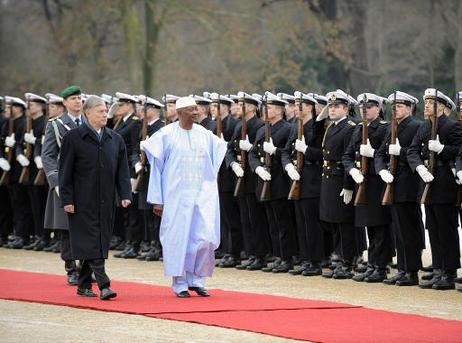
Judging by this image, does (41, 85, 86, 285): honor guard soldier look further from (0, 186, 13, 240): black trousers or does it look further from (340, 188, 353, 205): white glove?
(0, 186, 13, 240): black trousers

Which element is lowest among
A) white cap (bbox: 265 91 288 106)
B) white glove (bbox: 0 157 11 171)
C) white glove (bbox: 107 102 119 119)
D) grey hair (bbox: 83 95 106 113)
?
white glove (bbox: 0 157 11 171)

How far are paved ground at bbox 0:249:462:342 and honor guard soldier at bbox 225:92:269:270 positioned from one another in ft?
1.46

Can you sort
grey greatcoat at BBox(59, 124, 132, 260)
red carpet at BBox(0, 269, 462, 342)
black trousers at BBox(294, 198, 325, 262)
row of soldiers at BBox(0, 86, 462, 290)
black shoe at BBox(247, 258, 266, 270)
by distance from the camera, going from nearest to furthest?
red carpet at BBox(0, 269, 462, 342)
grey greatcoat at BBox(59, 124, 132, 260)
row of soldiers at BBox(0, 86, 462, 290)
black trousers at BBox(294, 198, 325, 262)
black shoe at BBox(247, 258, 266, 270)

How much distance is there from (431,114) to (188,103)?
260 cm

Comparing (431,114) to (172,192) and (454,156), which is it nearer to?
(454,156)

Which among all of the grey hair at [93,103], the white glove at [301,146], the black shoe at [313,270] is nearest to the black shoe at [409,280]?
the black shoe at [313,270]

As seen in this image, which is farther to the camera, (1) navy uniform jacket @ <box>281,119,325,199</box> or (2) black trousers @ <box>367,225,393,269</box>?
(1) navy uniform jacket @ <box>281,119,325,199</box>

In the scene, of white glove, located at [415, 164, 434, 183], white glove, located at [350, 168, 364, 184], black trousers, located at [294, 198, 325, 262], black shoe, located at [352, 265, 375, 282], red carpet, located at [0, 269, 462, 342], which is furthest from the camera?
black trousers, located at [294, 198, 325, 262]

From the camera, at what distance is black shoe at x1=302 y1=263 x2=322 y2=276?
1639cm

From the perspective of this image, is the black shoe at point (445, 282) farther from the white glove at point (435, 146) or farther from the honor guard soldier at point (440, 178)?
the white glove at point (435, 146)

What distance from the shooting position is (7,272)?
16.5 m

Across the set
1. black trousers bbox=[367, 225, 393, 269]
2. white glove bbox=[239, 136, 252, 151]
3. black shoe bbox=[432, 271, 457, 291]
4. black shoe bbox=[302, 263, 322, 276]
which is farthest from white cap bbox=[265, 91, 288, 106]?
black shoe bbox=[432, 271, 457, 291]

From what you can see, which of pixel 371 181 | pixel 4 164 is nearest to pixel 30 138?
pixel 4 164

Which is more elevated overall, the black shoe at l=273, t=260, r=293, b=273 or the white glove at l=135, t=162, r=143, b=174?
the white glove at l=135, t=162, r=143, b=174
